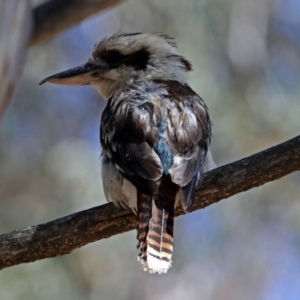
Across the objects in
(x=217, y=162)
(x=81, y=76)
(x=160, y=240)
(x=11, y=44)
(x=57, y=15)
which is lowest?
(x=217, y=162)

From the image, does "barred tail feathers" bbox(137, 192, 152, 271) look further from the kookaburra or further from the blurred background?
the blurred background

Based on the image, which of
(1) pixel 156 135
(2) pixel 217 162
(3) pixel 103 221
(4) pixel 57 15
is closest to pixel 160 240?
(3) pixel 103 221

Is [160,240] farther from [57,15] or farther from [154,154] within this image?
[57,15]

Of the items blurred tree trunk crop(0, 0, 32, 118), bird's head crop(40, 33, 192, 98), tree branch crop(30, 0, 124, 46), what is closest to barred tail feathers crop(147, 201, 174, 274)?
blurred tree trunk crop(0, 0, 32, 118)

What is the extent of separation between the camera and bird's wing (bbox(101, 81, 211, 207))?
8.46ft

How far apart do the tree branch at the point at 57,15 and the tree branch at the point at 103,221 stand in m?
0.65

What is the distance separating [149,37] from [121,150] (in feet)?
3.60

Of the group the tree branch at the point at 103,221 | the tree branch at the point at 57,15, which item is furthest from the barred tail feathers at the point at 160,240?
the tree branch at the point at 57,15

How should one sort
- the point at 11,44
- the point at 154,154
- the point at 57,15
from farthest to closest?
the point at 57,15 < the point at 154,154 < the point at 11,44

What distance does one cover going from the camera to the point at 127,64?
140 inches

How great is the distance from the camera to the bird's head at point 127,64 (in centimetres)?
353

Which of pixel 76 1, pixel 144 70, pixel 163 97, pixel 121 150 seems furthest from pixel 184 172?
pixel 144 70

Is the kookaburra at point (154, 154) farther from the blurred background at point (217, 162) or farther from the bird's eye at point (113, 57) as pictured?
the blurred background at point (217, 162)

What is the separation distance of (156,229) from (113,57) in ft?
4.15
